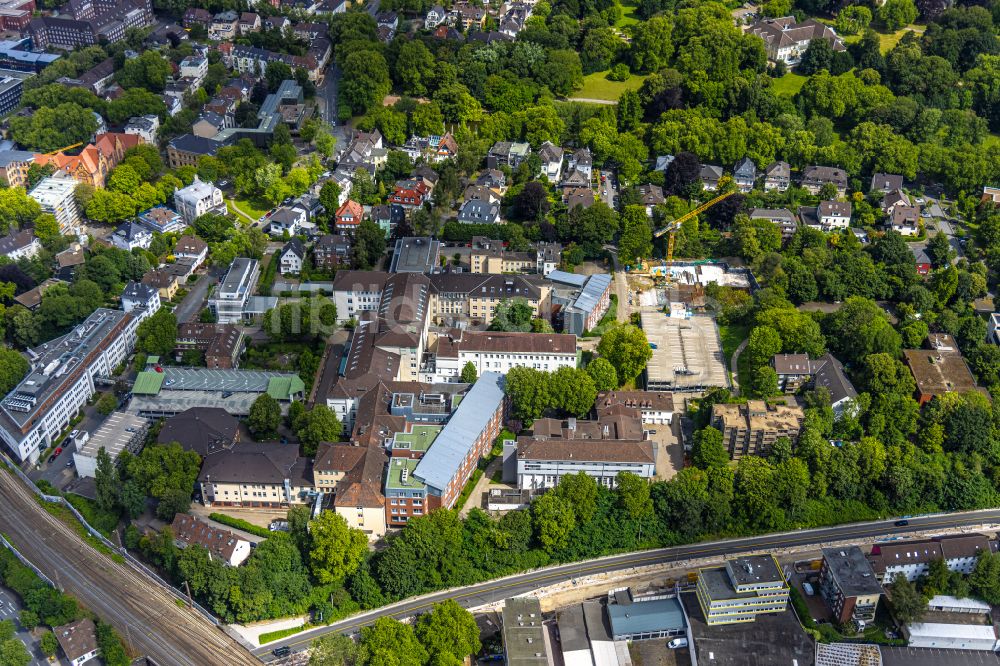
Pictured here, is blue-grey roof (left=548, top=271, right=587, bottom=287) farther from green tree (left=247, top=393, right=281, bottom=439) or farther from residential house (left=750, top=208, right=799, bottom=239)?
green tree (left=247, top=393, right=281, bottom=439)

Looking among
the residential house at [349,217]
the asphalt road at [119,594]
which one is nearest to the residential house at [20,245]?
the residential house at [349,217]

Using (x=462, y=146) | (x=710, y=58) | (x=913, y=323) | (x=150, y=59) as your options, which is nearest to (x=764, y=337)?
(x=913, y=323)

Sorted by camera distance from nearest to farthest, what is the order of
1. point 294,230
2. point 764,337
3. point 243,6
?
point 764,337 → point 294,230 → point 243,6

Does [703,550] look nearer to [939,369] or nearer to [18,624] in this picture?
[939,369]

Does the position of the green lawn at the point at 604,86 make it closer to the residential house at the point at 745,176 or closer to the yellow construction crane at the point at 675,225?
the residential house at the point at 745,176

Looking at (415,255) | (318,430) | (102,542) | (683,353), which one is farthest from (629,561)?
(415,255)

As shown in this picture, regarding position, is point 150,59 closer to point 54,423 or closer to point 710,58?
point 54,423

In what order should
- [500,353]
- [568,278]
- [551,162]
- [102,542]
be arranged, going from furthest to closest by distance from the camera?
1. [551,162]
2. [568,278]
3. [500,353]
4. [102,542]
